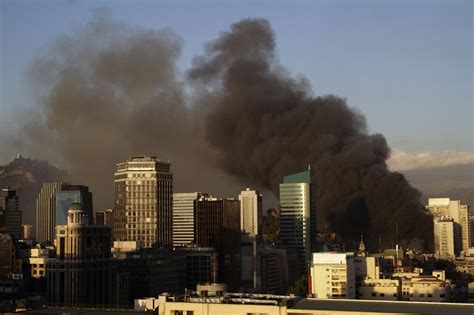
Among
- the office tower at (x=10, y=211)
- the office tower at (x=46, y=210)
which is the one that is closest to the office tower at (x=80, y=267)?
the office tower at (x=10, y=211)

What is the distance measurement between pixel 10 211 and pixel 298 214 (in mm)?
27458

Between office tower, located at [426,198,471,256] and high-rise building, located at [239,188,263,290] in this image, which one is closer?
high-rise building, located at [239,188,263,290]

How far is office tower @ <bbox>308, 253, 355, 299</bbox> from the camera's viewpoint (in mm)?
38438

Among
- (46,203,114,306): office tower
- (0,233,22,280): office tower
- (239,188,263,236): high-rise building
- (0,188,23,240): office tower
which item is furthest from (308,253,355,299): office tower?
(0,188,23,240): office tower

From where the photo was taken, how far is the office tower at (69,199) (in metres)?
81.9

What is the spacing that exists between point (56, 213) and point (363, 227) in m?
31.4

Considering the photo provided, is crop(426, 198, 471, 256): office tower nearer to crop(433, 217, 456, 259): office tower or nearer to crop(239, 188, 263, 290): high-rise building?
crop(433, 217, 456, 259): office tower

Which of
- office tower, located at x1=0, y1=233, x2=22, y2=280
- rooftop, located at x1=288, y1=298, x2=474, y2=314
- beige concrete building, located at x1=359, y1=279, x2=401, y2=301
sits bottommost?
beige concrete building, located at x1=359, y1=279, x2=401, y2=301

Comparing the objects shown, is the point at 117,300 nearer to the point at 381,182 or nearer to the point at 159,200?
the point at 159,200

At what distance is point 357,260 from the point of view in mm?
42969

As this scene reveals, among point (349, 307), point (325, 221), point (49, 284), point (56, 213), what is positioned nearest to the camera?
point (349, 307)

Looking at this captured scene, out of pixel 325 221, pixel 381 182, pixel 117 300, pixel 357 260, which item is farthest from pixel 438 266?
pixel 117 300

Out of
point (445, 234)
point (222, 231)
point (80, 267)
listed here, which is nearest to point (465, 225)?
point (445, 234)

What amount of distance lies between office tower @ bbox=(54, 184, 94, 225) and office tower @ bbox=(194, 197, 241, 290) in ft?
44.3
